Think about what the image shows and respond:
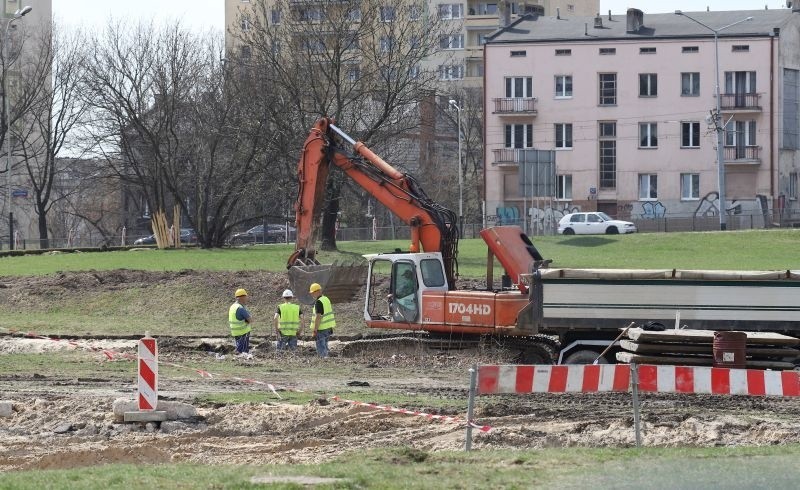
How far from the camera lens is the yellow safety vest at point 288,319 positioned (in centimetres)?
2528

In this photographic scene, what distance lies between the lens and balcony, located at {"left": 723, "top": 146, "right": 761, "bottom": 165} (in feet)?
243

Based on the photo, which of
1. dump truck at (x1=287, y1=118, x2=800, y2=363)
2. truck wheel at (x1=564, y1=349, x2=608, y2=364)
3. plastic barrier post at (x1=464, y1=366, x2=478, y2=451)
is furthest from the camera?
truck wheel at (x1=564, y1=349, x2=608, y2=364)

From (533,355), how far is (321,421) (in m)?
8.60

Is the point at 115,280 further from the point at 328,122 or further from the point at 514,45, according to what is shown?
the point at 514,45

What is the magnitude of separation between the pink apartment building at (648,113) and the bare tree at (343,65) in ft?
86.5

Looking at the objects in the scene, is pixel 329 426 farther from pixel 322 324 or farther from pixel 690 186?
pixel 690 186

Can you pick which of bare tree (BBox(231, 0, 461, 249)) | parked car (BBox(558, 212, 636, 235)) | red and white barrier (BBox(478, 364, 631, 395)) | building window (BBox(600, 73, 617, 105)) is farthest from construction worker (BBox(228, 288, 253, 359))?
building window (BBox(600, 73, 617, 105))

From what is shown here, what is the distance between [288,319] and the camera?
1004 inches

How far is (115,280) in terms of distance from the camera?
37.5 meters

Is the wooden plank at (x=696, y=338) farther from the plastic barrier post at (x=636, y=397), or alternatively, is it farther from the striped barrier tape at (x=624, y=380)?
the plastic barrier post at (x=636, y=397)

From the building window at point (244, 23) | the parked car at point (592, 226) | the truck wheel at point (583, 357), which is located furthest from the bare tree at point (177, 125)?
the truck wheel at point (583, 357)

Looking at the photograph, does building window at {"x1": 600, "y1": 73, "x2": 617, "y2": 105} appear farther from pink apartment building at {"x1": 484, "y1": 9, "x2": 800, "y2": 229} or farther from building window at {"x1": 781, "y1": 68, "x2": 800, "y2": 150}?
building window at {"x1": 781, "y1": 68, "x2": 800, "y2": 150}

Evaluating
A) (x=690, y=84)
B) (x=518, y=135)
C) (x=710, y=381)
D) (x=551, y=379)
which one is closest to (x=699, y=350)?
(x=710, y=381)

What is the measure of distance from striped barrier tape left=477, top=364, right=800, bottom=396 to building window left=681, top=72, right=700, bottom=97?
6216 cm
